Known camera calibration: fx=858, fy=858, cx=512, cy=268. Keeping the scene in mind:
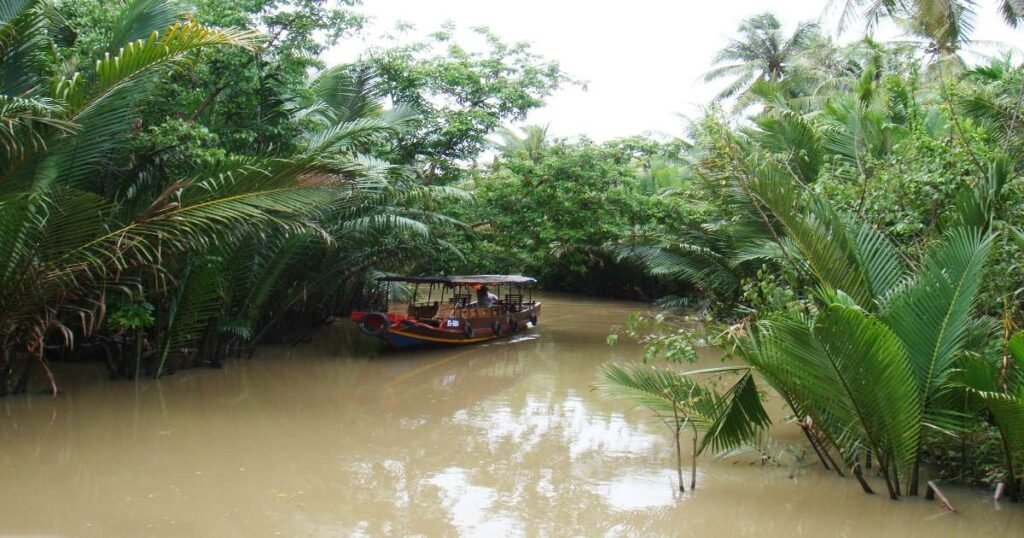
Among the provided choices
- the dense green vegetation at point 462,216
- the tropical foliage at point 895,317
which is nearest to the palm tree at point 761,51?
the dense green vegetation at point 462,216

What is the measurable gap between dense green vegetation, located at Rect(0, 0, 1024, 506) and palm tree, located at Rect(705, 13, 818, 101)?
1328 centimetres

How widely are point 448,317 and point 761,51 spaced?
1923 cm

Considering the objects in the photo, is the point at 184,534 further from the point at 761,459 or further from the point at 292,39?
the point at 292,39

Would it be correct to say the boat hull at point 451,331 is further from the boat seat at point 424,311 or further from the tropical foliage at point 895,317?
the tropical foliage at point 895,317

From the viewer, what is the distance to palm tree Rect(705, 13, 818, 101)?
2839 centimetres

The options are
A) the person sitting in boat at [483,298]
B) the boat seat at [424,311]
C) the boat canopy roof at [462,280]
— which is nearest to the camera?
the boat canopy roof at [462,280]

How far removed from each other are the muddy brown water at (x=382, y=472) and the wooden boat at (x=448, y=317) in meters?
2.02

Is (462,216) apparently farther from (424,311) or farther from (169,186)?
(169,186)

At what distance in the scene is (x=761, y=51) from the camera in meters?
29.0

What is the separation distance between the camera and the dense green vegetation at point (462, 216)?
18.9 feet

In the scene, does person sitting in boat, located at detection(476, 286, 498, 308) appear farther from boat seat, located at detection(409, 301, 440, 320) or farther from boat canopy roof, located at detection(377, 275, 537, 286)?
boat seat, located at detection(409, 301, 440, 320)

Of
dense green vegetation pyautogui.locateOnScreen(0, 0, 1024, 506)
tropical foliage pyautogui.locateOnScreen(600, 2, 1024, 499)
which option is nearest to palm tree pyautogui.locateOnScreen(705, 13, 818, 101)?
dense green vegetation pyautogui.locateOnScreen(0, 0, 1024, 506)

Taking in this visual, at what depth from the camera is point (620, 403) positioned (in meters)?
10.1

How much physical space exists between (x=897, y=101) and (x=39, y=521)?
12109mm
